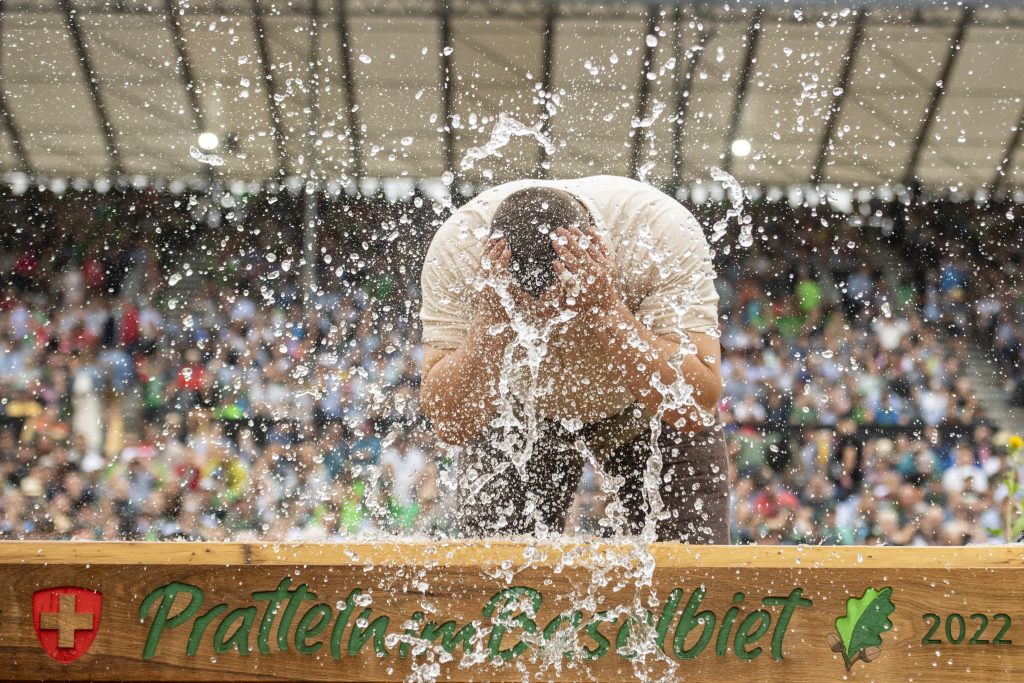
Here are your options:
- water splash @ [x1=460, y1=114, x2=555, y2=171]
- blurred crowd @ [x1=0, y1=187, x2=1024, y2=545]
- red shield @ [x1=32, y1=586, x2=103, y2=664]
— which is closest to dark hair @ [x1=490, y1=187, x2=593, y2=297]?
red shield @ [x1=32, y1=586, x2=103, y2=664]

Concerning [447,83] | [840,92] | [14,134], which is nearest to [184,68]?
[14,134]

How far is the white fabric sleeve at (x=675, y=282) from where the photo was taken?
2.24m

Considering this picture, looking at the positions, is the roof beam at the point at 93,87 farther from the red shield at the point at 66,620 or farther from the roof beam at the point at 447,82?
the red shield at the point at 66,620

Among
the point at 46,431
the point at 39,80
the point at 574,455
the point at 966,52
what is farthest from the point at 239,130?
the point at 574,455

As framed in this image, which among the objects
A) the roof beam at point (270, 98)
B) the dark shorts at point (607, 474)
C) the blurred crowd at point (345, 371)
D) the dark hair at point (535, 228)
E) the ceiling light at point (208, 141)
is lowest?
the blurred crowd at point (345, 371)

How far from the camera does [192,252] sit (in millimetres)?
9781

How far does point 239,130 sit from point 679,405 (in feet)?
27.0

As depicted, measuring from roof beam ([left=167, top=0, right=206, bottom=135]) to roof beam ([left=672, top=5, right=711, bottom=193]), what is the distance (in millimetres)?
4534

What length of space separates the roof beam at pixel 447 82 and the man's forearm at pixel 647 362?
7.59 m

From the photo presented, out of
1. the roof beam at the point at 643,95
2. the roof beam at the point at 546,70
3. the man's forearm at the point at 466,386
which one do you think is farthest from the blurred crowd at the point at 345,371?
the man's forearm at the point at 466,386

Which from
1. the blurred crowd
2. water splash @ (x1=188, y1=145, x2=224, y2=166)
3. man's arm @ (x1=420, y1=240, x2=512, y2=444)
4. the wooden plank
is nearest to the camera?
the wooden plank

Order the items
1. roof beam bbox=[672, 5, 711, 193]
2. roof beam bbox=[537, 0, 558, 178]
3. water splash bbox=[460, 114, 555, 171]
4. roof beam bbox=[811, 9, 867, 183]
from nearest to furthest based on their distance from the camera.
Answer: water splash bbox=[460, 114, 555, 171] → roof beam bbox=[811, 9, 867, 183] → roof beam bbox=[537, 0, 558, 178] → roof beam bbox=[672, 5, 711, 193]

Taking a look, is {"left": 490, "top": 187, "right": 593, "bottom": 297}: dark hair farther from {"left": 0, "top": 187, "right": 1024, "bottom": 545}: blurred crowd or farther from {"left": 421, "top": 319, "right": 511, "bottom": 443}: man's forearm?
{"left": 0, "top": 187, "right": 1024, "bottom": 545}: blurred crowd

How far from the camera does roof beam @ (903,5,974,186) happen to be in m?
9.05
